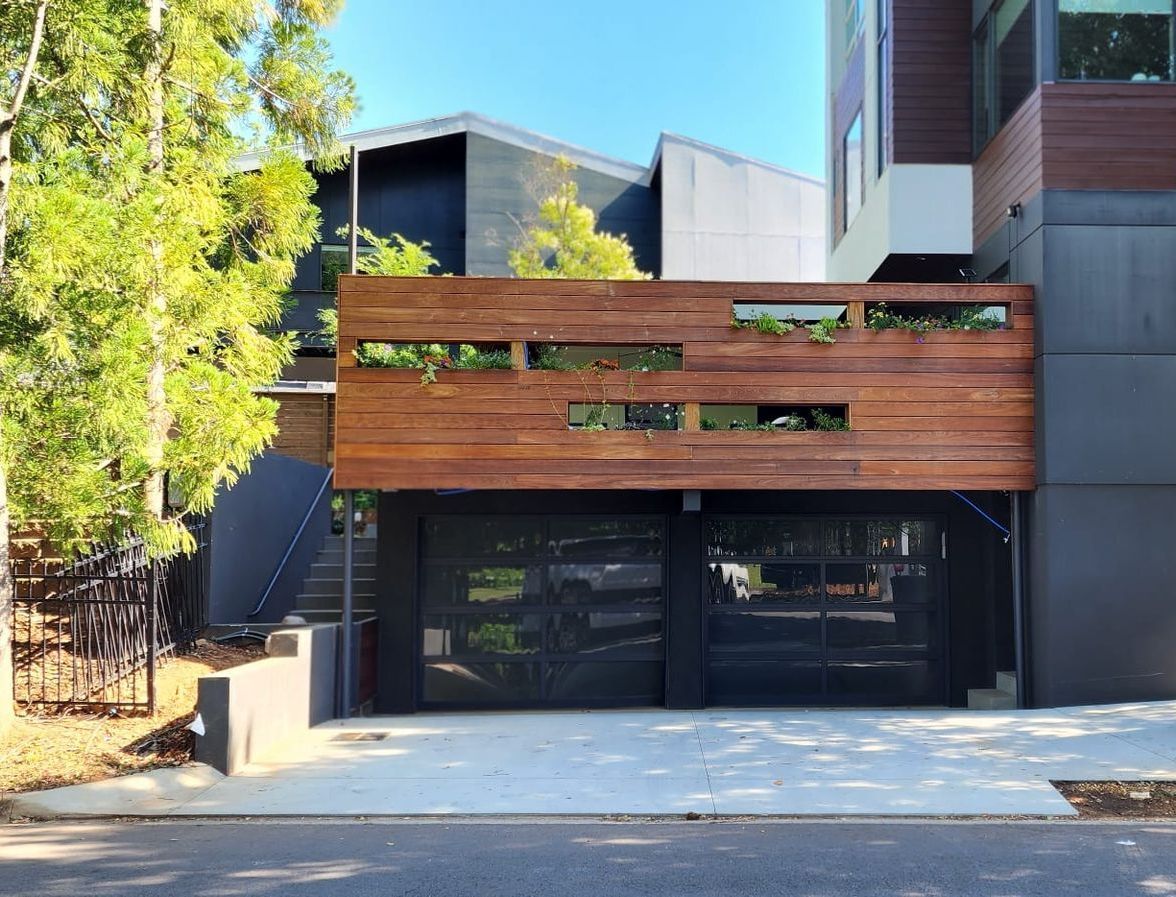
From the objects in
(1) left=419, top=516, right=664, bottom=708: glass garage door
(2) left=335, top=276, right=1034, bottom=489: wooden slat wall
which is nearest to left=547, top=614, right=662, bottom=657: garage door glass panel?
(1) left=419, top=516, right=664, bottom=708: glass garage door

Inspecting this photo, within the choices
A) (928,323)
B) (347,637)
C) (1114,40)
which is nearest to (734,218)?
(1114,40)

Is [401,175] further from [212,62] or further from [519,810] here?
[519,810]

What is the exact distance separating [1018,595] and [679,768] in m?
4.85

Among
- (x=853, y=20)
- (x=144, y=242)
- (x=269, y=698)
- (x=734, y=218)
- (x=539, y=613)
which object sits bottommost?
(x=269, y=698)

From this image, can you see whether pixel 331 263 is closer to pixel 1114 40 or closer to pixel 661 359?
pixel 661 359

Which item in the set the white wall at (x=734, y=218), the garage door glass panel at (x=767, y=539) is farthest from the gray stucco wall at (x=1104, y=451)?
the white wall at (x=734, y=218)

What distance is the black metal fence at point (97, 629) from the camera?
8.69 metres

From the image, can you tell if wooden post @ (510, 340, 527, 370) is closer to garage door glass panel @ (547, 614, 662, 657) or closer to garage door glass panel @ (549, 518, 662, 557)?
garage door glass panel @ (549, 518, 662, 557)

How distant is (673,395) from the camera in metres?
10.4

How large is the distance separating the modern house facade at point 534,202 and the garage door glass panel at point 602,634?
11950 millimetres

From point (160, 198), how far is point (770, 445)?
6486mm

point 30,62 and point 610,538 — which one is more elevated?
point 30,62

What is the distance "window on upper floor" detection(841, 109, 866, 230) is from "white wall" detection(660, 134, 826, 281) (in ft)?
24.0

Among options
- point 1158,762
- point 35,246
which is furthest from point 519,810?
point 35,246
